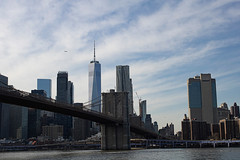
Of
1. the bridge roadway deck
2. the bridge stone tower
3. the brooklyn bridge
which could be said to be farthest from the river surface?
the bridge roadway deck

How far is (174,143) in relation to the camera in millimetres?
158375

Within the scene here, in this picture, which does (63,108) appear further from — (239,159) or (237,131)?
(237,131)

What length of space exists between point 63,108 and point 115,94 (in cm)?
3159

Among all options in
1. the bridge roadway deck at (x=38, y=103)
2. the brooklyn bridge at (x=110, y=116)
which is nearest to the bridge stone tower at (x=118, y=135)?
the brooklyn bridge at (x=110, y=116)

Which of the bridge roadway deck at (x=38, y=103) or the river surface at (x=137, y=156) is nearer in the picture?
the bridge roadway deck at (x=38, y=103)

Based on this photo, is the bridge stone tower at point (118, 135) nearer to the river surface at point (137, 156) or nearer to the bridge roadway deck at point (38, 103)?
the river surface at point (137, 156)

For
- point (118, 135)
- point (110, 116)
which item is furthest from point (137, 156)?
point (118, 135)

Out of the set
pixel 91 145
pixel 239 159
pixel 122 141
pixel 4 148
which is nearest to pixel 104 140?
pixel 122 141

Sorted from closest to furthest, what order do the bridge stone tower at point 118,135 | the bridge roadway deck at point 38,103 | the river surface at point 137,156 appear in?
the bridge roadway deck at point 38,103, the river surface at point 137,156, the bridge stone tower at point 118,135

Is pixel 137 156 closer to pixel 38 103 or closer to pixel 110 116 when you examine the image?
pixel 38 103

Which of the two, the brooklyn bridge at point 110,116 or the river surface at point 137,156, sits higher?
the brooklyn bridge at point 110,116

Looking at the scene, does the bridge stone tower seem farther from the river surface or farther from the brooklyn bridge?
the river surface

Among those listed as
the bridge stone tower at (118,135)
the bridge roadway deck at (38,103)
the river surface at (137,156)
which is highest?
the bridge roadway deck at (38,103)

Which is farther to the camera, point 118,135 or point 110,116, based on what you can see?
point 118,135
